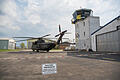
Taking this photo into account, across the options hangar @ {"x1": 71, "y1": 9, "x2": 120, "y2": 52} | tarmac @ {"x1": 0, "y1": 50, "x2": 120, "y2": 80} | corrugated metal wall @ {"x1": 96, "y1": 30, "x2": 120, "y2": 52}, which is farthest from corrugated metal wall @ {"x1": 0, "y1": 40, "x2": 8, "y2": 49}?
tarmac @ {"x1": 0, "y1": 50, "x2": 120, "y2": 80}

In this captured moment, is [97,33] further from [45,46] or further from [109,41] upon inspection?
[45,46]

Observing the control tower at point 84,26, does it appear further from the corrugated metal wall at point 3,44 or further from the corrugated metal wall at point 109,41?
the corrugated metal wall at point 3,44

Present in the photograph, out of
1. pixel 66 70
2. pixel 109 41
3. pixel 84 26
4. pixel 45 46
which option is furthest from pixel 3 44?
pixel 66 70

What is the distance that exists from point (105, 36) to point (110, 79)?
28.1 m

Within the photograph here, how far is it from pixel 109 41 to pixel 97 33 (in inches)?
255

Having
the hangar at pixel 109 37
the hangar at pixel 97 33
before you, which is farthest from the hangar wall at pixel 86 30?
the hangar at pixel 109 37

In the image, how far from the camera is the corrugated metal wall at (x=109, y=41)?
2445cm

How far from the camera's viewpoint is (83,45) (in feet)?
151

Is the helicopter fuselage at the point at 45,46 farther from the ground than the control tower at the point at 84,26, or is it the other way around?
the control tower at the point at 84,26

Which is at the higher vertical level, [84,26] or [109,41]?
[84,26]

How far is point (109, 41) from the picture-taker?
27344mm

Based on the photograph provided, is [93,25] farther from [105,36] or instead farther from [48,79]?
[48,79]

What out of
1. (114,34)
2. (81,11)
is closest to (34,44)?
(114,34)

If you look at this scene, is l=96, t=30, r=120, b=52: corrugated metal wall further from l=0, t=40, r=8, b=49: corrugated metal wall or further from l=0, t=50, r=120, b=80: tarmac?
l=0, t=40, r=8, b=49: corrugated metal wall
